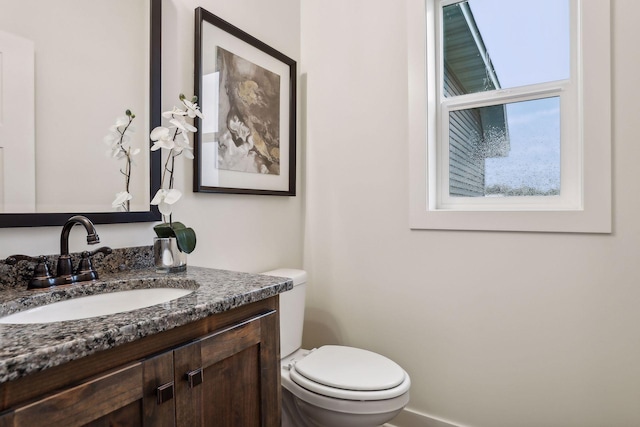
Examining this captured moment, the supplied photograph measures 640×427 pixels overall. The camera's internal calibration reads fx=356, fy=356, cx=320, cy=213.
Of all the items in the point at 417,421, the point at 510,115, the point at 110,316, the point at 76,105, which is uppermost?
the point at 510,115

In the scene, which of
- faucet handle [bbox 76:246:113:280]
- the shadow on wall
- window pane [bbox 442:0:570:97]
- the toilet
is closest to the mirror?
faucet handle [bbox 76:246:113:280]

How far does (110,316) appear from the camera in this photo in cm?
69

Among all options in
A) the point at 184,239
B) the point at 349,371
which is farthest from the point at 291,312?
the point at 184,239

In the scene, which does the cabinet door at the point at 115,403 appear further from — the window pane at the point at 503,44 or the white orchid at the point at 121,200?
the window pane at the point at 503,44

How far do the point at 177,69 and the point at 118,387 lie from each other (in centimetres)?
111

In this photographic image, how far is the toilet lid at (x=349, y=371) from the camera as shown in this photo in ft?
4.11

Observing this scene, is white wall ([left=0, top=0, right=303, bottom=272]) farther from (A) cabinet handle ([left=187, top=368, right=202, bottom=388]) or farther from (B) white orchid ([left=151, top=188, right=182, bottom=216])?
(A) cabinet handle ([left=187, top=368, right=202, bottom=388])

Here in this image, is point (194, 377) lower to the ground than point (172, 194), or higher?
lower

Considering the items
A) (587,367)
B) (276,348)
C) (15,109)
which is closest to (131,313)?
(276,348)

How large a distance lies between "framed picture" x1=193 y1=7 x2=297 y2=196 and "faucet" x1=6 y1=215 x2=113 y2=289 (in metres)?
0.48

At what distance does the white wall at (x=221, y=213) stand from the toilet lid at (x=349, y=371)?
0.51 meters

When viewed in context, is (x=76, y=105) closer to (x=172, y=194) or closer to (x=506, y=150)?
(x=172, y=194)

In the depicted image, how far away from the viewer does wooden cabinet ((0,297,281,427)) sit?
55 cm

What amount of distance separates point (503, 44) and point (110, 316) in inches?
70.4
